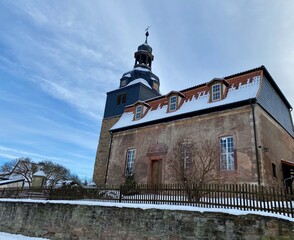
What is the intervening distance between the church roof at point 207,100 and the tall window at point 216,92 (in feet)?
1.10

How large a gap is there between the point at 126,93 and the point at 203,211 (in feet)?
68.2

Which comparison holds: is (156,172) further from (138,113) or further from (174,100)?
(138,113)

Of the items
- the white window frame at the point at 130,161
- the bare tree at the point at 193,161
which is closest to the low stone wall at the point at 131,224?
the bare tree at the point at 193,161

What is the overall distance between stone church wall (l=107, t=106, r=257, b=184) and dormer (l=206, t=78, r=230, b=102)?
1271mm

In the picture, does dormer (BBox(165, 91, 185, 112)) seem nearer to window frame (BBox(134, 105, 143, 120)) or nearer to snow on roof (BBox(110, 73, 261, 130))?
snow on roof (BBox(110, 73, 261, 130))

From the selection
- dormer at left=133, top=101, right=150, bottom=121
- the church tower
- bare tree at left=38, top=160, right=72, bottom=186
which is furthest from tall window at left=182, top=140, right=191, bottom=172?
bare tree at left=38, top=160, right=72, bottom=186

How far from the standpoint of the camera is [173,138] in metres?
17.5

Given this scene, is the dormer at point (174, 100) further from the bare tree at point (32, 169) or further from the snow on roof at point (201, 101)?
the bare tree at point (32, 169)

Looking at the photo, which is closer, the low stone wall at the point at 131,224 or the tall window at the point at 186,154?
the low stone wall at the point at 131,224

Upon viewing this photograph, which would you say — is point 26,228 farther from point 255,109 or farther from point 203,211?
point 255,109

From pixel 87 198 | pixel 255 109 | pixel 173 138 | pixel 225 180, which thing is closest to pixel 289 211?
pixel 225 180

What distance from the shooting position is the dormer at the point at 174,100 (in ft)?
61.6

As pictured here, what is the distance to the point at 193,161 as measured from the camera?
51.6 ft

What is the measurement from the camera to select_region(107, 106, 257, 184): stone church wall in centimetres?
1363
